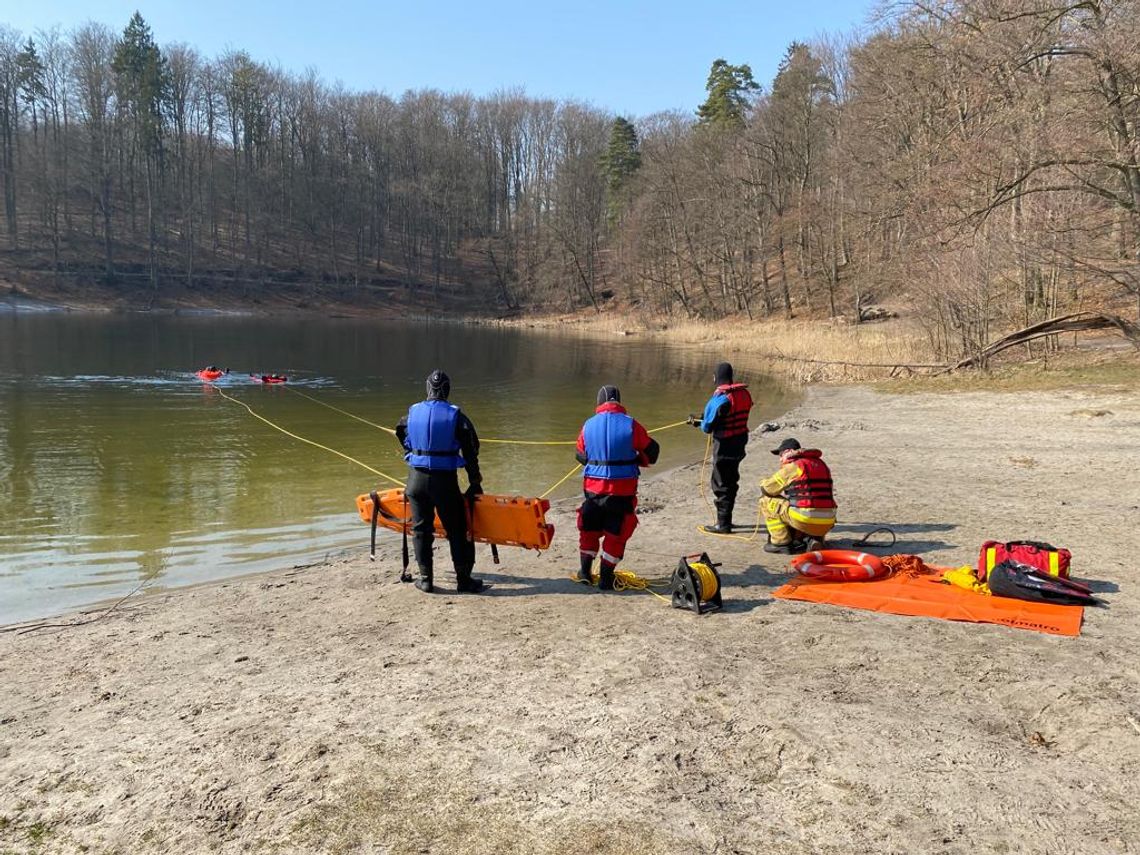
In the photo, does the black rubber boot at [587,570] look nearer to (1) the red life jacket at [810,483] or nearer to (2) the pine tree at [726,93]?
(1) the red life jacket at [810,483]

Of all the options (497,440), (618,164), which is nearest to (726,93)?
(618,164)

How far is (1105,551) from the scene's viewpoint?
7.14 meters

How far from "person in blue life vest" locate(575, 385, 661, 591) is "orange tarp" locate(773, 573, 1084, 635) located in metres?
1.48

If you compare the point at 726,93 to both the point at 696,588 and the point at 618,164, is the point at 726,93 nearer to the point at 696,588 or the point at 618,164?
the point at 618,164

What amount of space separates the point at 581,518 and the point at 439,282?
76431 millimetres

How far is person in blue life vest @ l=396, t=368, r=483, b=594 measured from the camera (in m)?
6.80

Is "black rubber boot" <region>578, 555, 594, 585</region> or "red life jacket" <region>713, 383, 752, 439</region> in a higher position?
"red life jacket" <region>713, 383, 752, 439</region>

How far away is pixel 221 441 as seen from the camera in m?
15.4

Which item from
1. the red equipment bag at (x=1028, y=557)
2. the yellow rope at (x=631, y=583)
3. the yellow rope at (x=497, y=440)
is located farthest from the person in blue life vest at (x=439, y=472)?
the yellow rope at (x=497, y=440)

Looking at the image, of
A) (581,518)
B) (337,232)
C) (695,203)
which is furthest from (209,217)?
(581,518)

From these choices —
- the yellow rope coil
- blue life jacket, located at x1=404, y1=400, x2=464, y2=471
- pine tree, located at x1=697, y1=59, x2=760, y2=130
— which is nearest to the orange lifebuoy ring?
the yellow rope coil

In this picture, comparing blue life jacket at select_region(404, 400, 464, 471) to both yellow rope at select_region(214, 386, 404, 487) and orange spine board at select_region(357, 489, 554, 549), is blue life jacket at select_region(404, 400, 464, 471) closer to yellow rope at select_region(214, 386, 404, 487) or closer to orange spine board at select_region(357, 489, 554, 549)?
orange spine board at select_region(357, 489, 554, 549)

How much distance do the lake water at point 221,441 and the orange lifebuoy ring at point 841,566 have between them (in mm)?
5315

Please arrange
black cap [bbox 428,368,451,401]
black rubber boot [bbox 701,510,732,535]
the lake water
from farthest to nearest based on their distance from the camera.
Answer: black rubber boot [bbox 701,510,732,535]
the lake water
black cap [bbox 428,368,451,401]
